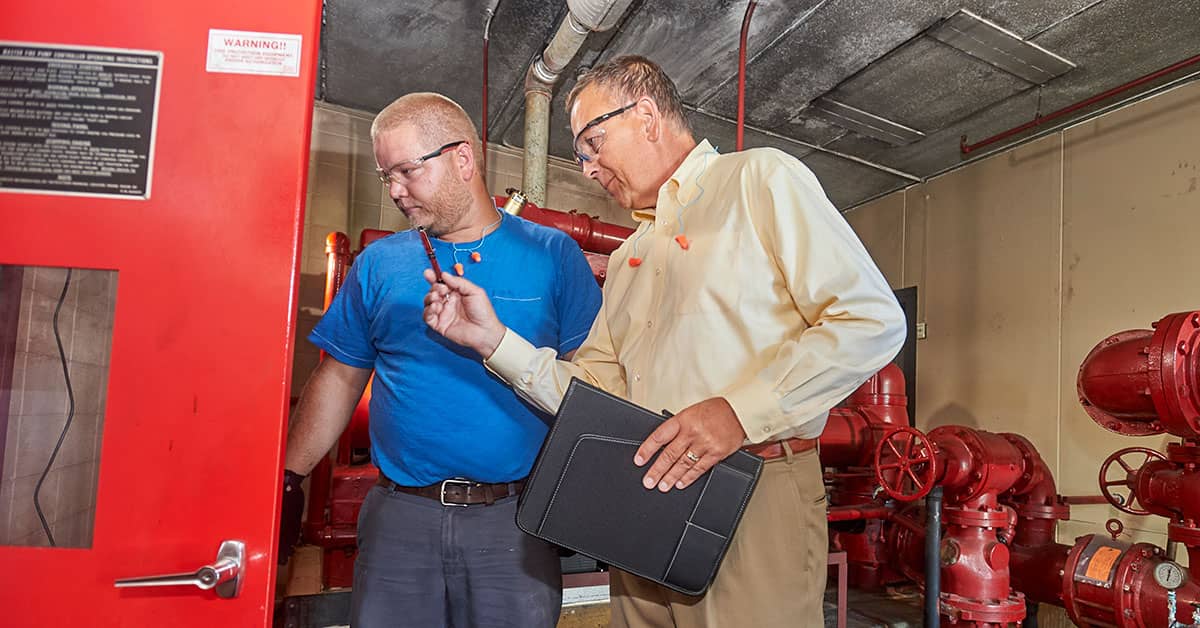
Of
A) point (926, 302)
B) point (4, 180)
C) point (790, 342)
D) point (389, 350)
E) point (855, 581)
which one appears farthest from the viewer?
point (926, 302)

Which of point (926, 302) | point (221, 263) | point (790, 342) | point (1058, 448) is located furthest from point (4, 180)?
point (926, 302)

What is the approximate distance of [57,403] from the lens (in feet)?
2.84

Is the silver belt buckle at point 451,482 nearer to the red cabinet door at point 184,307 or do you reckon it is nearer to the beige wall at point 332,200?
the red cabinet door at point 184,307

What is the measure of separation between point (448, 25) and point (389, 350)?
8.67ft

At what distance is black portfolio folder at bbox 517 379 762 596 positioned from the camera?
1.11 metres

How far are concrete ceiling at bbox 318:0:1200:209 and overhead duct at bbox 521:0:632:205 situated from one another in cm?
20

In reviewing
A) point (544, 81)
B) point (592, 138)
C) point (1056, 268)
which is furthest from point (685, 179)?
point (1056, 268)

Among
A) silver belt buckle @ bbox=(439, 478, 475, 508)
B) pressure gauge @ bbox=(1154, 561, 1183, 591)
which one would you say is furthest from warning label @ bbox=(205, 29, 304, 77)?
pressure gauge @ bbox=(1154, 561, 1183, 591)

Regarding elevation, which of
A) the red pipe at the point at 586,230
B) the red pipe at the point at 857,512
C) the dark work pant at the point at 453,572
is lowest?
the red pipe at the point at 857,512

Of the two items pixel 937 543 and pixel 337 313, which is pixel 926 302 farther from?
pixel 337 313

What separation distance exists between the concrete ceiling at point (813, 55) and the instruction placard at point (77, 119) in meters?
2.85

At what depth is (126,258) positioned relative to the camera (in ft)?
2.80

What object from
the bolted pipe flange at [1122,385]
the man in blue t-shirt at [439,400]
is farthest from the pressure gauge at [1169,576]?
the man in blue t-shirt at [439,400]

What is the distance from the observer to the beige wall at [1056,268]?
3986 mm
